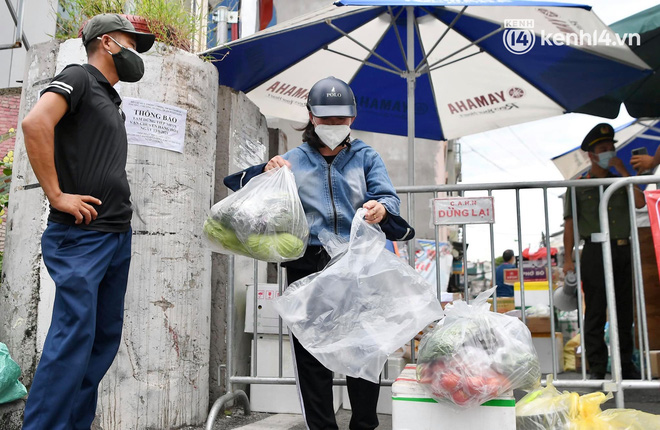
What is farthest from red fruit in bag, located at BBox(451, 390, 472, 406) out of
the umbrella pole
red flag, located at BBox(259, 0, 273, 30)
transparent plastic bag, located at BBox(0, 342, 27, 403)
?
red flag, located at BBox(259, 0, 273, 30)

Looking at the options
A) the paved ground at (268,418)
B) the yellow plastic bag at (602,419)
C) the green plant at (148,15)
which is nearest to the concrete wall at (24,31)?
the green plant at (148,15)

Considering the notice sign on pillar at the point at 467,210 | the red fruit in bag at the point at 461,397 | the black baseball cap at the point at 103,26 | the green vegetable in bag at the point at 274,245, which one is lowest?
the red fruit in bag at the point at 461,397

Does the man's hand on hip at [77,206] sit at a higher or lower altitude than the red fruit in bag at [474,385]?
higher

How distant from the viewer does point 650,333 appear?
4.29m

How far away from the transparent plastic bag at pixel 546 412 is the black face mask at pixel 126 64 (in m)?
2.27

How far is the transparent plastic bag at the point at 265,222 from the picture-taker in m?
2.56

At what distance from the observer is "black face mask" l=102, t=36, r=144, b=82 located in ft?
8.30

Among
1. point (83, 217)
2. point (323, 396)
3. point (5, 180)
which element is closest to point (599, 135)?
point (323, 396)

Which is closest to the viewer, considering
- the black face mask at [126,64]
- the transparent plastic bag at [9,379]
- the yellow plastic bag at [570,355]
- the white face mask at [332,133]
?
the black face mask at [126,64]

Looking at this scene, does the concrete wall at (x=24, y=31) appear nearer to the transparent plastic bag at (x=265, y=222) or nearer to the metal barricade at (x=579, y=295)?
the metal barricade at (x=579, y=295)

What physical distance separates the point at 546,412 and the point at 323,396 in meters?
0.99

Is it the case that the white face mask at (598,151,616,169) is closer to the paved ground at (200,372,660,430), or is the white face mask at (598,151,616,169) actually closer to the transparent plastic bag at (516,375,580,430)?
the paved ground at (200,372,660,430)

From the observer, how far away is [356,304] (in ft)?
8.13

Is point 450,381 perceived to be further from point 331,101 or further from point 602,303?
point 602,303
